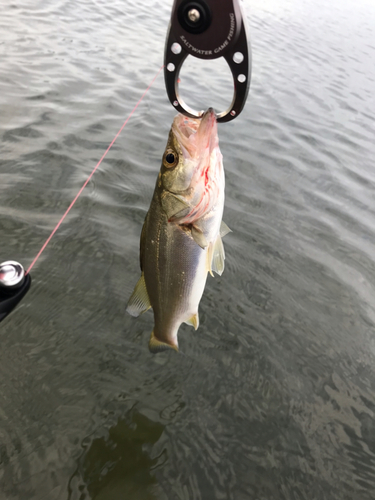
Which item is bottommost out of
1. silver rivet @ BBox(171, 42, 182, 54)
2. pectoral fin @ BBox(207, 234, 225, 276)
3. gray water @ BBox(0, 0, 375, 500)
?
gray water @ BBox(0, 0, 375, 500)

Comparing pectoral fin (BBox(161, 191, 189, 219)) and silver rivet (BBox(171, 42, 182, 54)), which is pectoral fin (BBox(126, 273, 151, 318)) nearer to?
pectoral fin (BBox(161, 191, 189, 219))

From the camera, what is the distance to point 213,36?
191 cm

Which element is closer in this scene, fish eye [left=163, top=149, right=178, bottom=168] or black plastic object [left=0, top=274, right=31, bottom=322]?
fish eye [left=163, top=149, right=178, bottom=168]

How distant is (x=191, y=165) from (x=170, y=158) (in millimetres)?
115

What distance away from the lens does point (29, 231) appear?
14.1 ft

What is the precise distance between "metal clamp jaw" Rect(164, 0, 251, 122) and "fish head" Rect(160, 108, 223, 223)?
165 millimetres

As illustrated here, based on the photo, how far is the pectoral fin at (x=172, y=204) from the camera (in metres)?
2.19

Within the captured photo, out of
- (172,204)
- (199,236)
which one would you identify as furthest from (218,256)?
(172,204)

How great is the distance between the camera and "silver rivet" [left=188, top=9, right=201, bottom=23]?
1.87m

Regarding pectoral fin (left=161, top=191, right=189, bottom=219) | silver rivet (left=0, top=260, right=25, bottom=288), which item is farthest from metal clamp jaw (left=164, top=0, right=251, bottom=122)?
silver rivet (left=0, top=260, right=25, bottom=288)

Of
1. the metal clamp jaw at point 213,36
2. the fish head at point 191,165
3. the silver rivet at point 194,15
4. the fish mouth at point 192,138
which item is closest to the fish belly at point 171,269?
the fish head at point 191,165

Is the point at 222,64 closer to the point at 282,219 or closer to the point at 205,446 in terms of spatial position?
the point at 282,219

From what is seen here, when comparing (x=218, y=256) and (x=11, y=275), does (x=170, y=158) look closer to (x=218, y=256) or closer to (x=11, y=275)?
(x=218, y=256)

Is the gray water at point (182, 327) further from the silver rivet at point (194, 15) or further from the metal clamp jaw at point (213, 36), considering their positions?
the silver rivet at point (194, 15)
